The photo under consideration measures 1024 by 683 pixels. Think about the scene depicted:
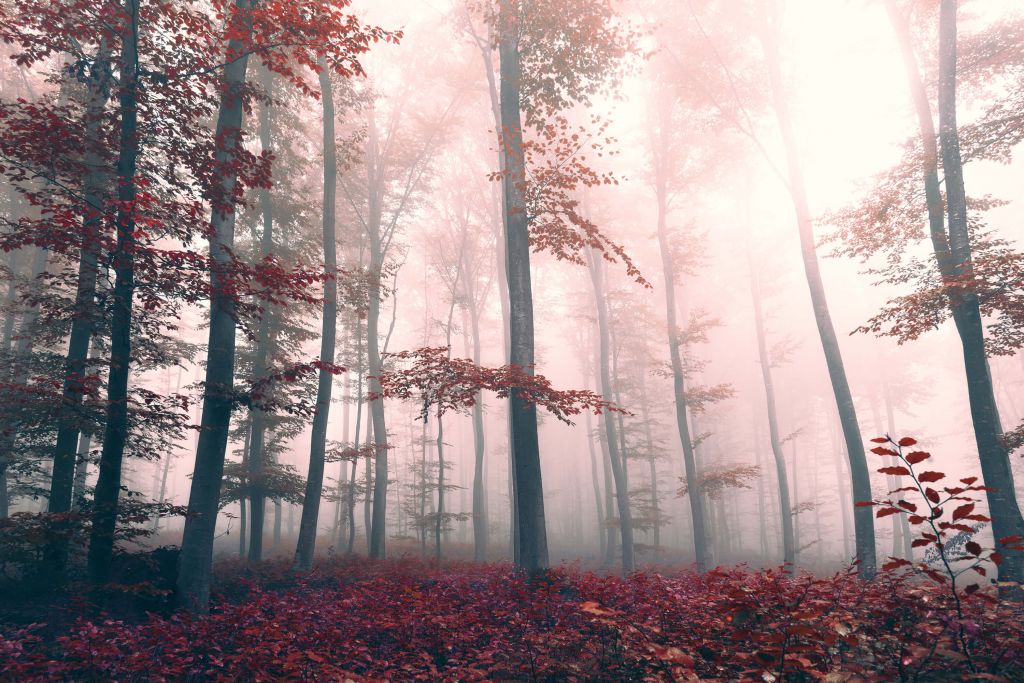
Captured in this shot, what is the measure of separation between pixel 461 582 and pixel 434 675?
4180 millimetres

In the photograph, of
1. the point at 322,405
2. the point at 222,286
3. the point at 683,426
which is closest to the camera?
the point at 222,286

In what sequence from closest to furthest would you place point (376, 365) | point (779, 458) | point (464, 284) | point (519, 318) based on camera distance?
point (519, 318), point (376, 365), point (779, 458), point (464, 284)

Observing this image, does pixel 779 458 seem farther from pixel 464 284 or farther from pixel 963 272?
pixel 464 284

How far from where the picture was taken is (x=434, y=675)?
441 cm

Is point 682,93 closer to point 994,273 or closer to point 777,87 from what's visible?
point 777,87

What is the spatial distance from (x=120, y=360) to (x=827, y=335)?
1443cm

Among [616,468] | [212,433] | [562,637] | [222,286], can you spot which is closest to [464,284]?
[616,468]

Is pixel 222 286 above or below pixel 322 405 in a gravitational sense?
above

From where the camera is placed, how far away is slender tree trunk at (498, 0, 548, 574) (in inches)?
323

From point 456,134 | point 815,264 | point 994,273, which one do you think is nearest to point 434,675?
point 994,273

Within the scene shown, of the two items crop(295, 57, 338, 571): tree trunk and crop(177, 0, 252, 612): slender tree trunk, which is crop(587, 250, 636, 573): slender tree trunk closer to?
crop(295, 57, 338, 571): tree trunk

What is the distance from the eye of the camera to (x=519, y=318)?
29.8 ft

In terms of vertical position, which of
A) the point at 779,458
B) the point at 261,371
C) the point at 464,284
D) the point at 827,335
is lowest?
the point at 779,458

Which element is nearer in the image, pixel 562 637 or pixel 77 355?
pixel 562 637
